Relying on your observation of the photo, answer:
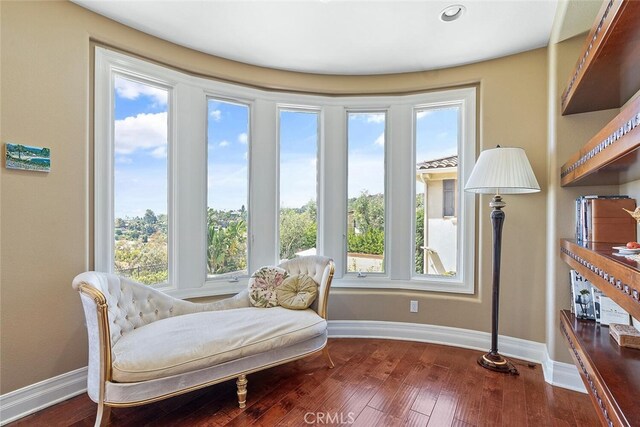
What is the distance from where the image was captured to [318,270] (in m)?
2.71

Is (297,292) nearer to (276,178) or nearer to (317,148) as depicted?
(276,178)

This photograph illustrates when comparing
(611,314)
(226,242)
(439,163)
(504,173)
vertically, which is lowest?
(611,314)

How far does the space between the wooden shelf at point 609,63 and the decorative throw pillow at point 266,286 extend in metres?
2.40

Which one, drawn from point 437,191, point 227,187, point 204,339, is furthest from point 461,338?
point 227,187

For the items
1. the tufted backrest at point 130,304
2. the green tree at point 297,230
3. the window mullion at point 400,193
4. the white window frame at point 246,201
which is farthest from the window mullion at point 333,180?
the tufted backrest at point 130,304

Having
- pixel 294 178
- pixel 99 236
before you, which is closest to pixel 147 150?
pixel 99 236

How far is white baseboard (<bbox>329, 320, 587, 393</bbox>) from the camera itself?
2.19 metres

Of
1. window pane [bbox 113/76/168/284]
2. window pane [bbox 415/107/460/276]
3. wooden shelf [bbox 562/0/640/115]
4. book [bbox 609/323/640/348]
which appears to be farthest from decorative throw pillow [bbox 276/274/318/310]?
wooden shelf [bbox 562/0/640/115]

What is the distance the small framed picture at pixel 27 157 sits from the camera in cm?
182

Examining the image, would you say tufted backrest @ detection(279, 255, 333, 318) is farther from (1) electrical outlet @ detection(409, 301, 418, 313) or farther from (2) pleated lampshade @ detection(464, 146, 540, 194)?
(2) pleated lampshade @ detection(464, 146, 540, 194)

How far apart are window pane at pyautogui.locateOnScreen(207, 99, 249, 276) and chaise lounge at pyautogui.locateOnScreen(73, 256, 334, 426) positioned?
1.53 ft

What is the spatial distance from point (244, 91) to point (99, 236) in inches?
70.4

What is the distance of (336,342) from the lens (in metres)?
2.95

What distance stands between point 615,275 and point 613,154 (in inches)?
17.3
